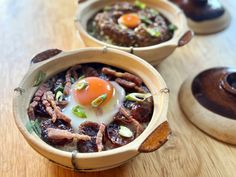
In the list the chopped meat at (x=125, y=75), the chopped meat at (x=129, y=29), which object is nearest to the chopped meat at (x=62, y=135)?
the chopped meat at (x=125, y=75)

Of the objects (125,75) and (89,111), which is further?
(125,75)

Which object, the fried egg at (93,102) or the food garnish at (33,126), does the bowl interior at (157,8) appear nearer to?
the fried egg at (93,102)

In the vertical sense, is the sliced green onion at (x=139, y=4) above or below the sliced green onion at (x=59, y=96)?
above

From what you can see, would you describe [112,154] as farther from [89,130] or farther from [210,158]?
[210,158]

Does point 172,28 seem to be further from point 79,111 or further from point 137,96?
point 79,111

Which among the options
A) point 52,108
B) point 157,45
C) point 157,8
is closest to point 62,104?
point 52,108

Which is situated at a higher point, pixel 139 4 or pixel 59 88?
pixel 139 4

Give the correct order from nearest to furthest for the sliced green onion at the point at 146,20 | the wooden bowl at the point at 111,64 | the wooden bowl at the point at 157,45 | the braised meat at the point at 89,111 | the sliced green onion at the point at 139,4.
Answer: the wooden bowl at the point at 111,64 < the braised meat at the point at 89,111 < the wooden bowl at the point at 157,45 < the sliced green onion at the point at 146,20 < the sliced green onion at the point at 139,4
